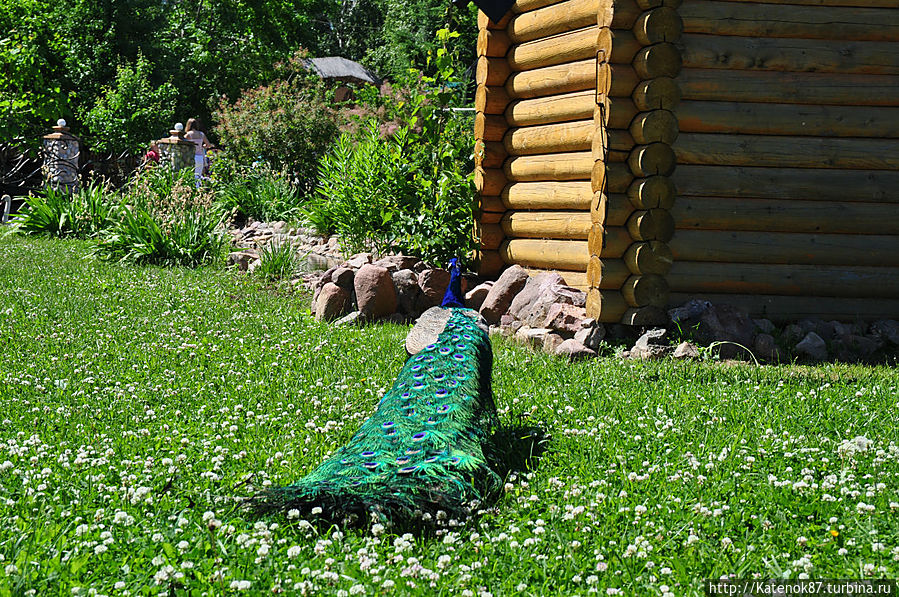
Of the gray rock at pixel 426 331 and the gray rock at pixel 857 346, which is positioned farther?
the gray rock at pixel 857 346

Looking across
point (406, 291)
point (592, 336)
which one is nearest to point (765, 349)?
point (592, 336)

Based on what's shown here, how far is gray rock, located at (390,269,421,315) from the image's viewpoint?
8477 mm

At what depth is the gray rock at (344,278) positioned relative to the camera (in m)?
8.48

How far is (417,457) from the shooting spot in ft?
10.4

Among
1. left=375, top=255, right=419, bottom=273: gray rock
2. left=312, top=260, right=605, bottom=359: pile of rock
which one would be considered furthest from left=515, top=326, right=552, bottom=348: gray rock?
left=375, top=255, right=419, bottom=273: gray rock

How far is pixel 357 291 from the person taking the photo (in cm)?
822

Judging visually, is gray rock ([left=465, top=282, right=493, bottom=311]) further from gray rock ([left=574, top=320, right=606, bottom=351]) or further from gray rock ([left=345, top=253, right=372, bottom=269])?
gray rock ([left=574, top=320, right=606, bottom=351])

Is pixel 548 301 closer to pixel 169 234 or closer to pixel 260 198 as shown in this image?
pixel 169 234

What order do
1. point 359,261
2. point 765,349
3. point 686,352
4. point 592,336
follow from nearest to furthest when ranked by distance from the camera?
point 686,352 → point 765,349 → point 592,336 → point 359,261

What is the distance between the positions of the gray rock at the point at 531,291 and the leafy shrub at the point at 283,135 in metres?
8.62

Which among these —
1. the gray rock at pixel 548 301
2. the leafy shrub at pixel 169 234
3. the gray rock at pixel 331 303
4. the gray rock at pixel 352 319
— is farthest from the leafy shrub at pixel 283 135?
the gray rock at pixel 548 301

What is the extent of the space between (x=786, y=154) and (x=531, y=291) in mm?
2533

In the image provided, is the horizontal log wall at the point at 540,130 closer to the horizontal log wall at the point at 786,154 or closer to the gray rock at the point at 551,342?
the horizontal log wall at the point at 786,154

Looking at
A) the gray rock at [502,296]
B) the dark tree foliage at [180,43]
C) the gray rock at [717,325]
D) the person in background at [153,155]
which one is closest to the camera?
the gray rock at [717,325]
